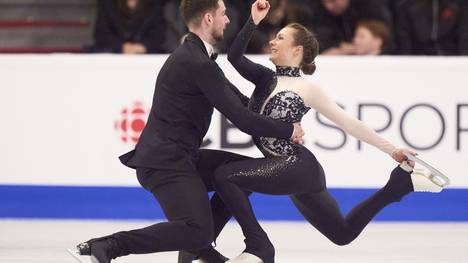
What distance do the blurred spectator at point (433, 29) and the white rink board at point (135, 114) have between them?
1.62 m

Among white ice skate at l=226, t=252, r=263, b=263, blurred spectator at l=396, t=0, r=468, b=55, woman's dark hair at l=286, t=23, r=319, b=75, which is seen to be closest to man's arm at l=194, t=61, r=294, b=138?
woman's dark hair at l=286, t=23, r=319, b=75

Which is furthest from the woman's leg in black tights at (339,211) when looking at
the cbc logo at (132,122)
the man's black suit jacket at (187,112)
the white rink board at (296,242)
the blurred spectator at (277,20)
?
the blurred spectator at (277,20)

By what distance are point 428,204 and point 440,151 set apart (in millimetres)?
336

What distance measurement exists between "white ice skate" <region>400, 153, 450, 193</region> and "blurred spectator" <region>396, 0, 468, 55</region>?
3.89 meters

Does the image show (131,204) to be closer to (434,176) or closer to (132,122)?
(132,122)

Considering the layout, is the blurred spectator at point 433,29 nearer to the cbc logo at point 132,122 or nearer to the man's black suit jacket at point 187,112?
the cbc logo at point 132,122

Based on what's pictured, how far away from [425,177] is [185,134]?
1042 millimetres

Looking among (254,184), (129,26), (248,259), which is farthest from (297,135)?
(129,26)

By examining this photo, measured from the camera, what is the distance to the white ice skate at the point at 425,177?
15.9 feet

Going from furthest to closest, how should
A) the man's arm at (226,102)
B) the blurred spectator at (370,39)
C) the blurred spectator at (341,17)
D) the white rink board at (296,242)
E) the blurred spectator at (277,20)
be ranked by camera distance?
the blurred spectator at (341,17)
the blurred spectator at (277,20)
the blurred spectator at (370,39)
the white rink board at (296,242)
the man's arm at (226,102)

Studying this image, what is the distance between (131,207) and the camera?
7059mm

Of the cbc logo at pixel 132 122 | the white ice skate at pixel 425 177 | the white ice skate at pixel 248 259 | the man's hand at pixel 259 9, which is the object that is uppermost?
the man's hand at pixel 259 9

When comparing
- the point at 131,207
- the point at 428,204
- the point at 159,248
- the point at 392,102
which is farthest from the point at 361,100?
the point at 159,248

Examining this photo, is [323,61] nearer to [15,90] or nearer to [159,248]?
[15,90]
